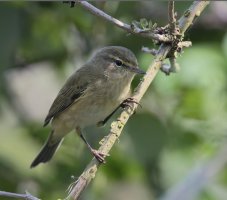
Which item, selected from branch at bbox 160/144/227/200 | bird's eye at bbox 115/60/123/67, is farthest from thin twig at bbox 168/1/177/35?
bird's eye at bbox 115/60/123/67

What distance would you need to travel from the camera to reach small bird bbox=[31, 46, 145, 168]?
4.65 m

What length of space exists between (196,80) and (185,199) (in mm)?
2506

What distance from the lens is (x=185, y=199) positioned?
7.37 feet

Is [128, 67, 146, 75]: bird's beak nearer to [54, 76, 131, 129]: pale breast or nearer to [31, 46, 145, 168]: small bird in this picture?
[31, 46, 145, 168]: small bird

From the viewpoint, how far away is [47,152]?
17.7 ft

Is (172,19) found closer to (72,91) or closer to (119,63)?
(119,63)

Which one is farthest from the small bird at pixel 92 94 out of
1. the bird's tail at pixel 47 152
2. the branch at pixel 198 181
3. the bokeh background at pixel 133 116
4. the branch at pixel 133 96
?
the branch at pixel 198 181

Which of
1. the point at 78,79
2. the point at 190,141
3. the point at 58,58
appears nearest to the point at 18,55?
the point at 58,58

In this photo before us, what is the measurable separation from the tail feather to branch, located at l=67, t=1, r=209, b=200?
2.12 metres

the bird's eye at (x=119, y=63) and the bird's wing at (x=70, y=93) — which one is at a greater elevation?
the bird's eye at (x=119, y=63)

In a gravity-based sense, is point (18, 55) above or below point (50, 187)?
above

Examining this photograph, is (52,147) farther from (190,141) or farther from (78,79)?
(190,141)

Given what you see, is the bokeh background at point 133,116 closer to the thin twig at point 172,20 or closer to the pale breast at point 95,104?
the pale breast at point 95,104

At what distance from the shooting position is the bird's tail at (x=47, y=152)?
5277 mm
